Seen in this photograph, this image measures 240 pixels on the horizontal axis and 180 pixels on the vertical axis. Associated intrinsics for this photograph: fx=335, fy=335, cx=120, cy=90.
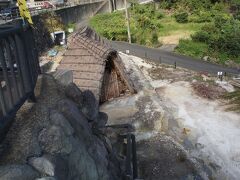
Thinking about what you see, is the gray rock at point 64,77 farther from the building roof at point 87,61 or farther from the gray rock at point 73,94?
the building roof at point 87,61

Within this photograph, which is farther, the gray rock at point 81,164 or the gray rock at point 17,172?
the gray rock at point 81,164

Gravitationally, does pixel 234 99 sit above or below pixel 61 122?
below

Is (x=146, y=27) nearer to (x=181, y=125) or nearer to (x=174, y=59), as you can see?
(x=174, y=59)

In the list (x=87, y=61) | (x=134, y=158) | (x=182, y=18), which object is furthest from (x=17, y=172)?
(x=182, y=18)

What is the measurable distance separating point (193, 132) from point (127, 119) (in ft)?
12.0

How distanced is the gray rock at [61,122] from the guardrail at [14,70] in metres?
0.94

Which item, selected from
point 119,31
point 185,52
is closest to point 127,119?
point 185,52

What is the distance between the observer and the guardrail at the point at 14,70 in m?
8.10

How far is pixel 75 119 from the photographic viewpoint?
10.7m

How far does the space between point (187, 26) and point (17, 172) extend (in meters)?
53.2

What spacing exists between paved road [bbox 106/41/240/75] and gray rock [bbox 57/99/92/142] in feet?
84.8

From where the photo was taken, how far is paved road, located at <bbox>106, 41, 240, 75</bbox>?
120 feet

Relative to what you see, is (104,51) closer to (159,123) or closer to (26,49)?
(159,123)

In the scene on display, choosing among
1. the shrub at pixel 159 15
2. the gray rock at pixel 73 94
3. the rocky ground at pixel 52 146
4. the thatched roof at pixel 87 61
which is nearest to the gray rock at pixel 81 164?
the rocky ground at pixel 52 146
